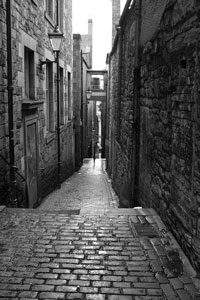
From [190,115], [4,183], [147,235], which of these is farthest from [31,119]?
[190,115]

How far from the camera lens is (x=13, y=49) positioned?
22.8ft

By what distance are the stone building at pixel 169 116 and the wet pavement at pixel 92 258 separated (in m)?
0.26

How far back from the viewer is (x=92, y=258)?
3951 millimetres

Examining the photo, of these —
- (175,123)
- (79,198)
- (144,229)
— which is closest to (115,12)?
(79,198)

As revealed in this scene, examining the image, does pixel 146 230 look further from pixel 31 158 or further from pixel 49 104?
pixel 49 104

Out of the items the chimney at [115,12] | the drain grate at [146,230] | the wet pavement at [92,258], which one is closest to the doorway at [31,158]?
the wet pavement at [92,258]

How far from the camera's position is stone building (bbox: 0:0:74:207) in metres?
6.49

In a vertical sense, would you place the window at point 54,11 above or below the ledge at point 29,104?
above

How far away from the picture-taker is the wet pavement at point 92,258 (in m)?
3.27

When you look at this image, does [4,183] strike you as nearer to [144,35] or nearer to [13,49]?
[13,49]

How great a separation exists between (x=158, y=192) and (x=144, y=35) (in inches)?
120

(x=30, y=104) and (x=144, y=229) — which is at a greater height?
(x=30, y=104)

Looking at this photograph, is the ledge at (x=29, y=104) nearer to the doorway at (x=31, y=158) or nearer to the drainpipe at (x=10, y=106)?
the doorway at (x=31, y=158)

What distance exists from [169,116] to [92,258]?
2003mm
